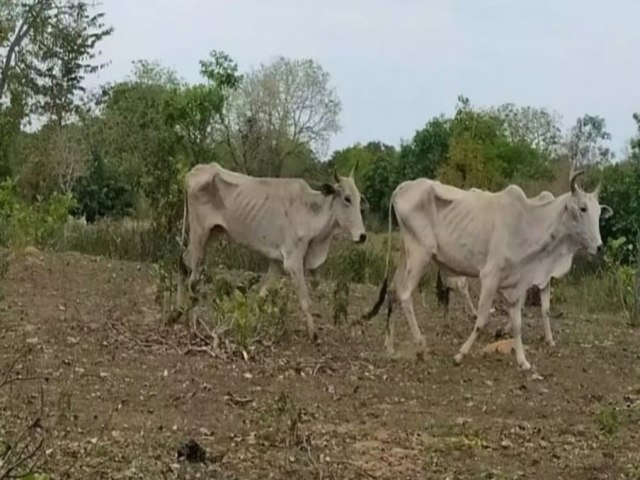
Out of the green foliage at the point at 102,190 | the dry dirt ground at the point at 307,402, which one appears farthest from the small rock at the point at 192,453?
the green foliage at the point at 102,190

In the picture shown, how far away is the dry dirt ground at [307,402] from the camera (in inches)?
224

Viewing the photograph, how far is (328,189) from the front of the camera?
9.86 m

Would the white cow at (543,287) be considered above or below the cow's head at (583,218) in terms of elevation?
below

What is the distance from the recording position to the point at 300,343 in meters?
9.18

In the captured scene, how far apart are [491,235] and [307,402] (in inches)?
100

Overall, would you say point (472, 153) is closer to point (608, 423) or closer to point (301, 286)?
point (301, 286)

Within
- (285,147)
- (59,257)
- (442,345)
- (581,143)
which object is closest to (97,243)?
(59,257)

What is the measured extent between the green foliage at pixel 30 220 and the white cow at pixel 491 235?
225 inches

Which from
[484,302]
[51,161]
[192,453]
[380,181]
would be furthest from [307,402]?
[380,181]

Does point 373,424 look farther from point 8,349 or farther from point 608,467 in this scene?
point 8,349

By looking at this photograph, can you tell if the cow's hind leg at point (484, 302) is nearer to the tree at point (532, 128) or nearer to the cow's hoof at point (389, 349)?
the cow's hoof at point (389, 349)

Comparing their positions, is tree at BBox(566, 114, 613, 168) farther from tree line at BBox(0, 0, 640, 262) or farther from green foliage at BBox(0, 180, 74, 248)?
green foliage at BBox(0, 180, 74, 248)

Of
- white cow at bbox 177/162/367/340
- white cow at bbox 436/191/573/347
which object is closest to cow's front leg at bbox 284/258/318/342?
white cow at bbox 177/162/367/340

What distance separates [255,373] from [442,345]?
7.78 ft
